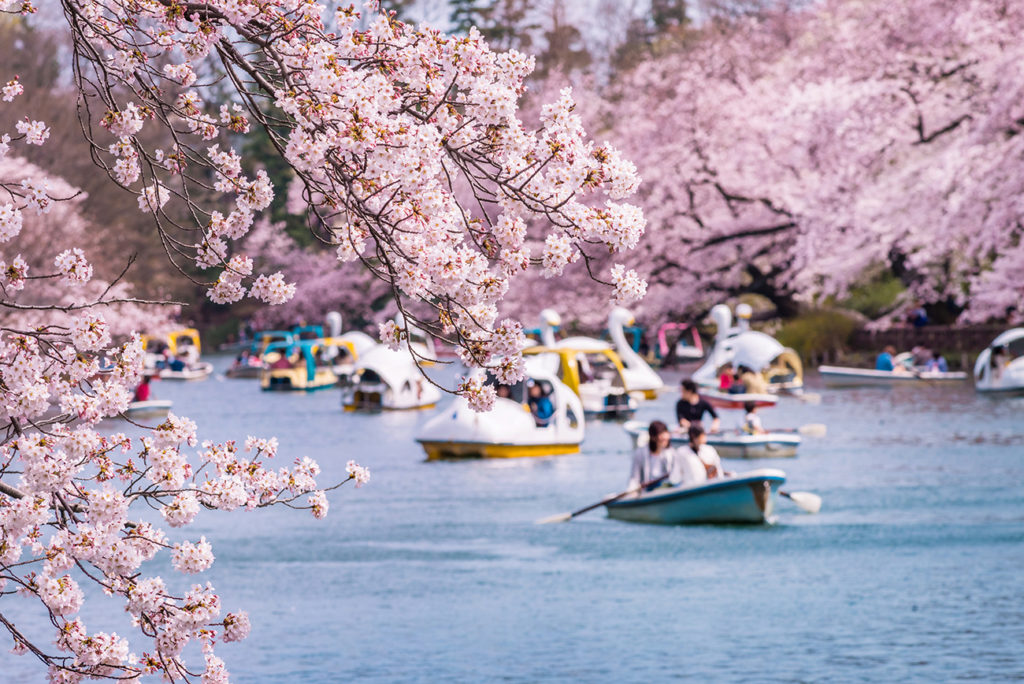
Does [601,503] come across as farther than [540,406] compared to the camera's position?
No

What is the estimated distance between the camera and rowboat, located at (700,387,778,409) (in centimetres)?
3178

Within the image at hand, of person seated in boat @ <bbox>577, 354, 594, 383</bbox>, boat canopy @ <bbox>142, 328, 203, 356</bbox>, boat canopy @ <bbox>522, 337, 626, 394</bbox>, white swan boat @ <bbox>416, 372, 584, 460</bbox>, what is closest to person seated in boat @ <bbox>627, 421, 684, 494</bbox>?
white swan boat @ <bbox>416, 372, 584, 460</bbox>

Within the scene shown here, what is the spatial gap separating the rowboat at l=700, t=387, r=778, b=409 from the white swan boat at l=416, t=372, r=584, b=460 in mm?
3619

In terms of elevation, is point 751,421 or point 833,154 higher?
point 833,154

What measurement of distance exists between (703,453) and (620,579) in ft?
9.59

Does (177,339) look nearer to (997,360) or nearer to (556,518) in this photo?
(997,360)

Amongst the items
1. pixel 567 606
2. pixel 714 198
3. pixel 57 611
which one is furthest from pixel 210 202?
pixel 57 611

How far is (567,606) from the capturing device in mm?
15570

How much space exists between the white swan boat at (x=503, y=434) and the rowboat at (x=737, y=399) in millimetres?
3619

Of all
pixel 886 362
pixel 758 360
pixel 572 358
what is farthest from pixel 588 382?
pixel 886 362

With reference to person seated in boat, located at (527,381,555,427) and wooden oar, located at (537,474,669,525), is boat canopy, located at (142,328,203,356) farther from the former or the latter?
wooden oar, located at (537,474,669,525)

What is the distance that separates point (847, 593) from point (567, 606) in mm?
2751

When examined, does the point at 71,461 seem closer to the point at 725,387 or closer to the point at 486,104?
the point at 486,104

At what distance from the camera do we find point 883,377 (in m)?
43.2
